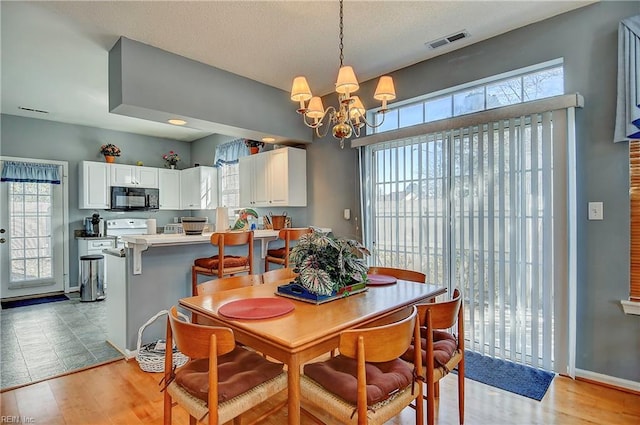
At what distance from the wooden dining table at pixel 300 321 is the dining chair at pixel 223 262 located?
93 centimetres

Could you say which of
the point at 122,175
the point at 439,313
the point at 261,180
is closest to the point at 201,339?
the point at 439,313

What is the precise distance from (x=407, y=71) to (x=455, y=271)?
2.03m

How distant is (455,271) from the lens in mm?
3016

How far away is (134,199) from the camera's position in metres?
5.75

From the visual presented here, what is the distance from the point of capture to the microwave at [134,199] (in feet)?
18.2

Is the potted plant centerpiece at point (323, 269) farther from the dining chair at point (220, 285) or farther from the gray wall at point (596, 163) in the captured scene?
the gray wall at point (596, 163)

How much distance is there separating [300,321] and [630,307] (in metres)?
2.28

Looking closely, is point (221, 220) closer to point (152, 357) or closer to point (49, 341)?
point (152, 357)

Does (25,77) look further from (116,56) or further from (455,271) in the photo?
(455,271)

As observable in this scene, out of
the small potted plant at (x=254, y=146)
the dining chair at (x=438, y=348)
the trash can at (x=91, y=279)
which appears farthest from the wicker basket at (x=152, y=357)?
the small potted plant at (x=254, y=146)

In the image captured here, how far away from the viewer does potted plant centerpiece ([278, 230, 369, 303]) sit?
5.91ft

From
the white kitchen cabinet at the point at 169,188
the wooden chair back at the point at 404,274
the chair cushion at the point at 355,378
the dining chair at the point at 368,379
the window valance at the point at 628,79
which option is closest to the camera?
the dining chair at the point at 368,379

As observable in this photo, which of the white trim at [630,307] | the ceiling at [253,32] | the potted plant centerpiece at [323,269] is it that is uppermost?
the ceiling at [253,32]

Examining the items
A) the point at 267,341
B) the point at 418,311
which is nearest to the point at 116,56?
the point at 267,341
